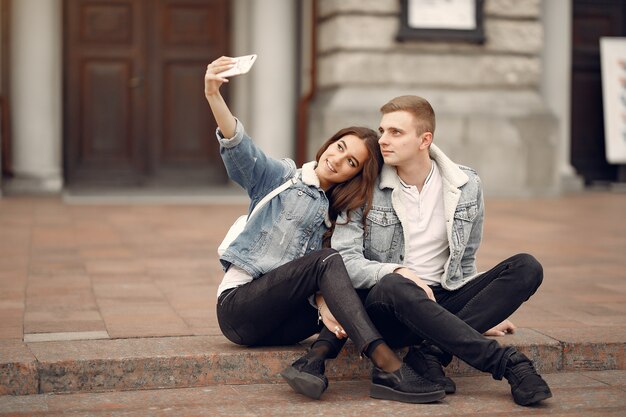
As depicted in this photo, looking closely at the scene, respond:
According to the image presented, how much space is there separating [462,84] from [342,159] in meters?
8.08

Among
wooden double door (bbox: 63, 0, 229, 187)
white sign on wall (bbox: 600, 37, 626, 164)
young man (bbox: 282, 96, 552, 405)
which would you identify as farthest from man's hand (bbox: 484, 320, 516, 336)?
white sign on wall (bbox: 600, 37, 626, 164)

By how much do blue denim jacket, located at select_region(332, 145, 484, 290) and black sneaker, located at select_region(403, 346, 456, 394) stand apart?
33cm

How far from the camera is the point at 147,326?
503 centimetres

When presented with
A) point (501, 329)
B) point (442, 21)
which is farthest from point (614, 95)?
point (501, 329)

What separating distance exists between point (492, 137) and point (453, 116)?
0.52 meters

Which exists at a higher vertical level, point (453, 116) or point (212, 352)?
point (453, 116)

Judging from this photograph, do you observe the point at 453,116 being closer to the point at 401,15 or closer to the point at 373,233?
the point at 401,15

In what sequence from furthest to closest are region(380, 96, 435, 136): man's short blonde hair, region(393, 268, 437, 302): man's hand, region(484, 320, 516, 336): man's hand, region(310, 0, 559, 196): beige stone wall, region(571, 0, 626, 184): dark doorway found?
1. region(571, 0, 626, 184): dark doorway
2. region(310, 0, 559, 196): beige stone wall
3. region(484, 320, 516, 336): man's hand
4. region(380, 96, 435, 136): man's short blonde hair
5. region(393, 268, 437, 302): man's hand

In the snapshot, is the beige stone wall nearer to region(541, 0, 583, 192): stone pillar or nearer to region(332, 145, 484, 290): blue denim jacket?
region(541, 0, 583, 192): stone pillar

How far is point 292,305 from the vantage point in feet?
14.3

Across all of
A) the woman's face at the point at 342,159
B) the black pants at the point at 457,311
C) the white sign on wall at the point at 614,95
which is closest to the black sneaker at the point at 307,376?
the black pants at the point at 457,311

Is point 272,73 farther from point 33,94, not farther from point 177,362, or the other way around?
point 177,362

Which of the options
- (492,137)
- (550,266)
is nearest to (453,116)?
(492,137)

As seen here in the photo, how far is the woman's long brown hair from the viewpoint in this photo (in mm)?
4492
